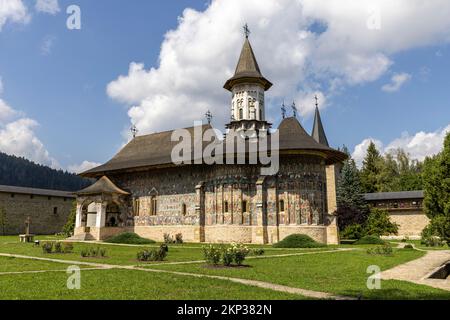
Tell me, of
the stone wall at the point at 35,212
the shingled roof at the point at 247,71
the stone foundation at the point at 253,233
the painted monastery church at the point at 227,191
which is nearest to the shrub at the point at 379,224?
the painted monastery church at the point at 227,191

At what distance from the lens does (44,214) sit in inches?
1998

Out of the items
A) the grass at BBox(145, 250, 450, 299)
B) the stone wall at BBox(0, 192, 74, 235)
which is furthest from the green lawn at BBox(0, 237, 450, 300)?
the stone wall at BBox(0, 192, 74, 235)

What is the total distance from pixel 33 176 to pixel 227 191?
115m

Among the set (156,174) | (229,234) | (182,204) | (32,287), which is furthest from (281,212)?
(32,287)

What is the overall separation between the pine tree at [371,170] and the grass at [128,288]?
168 feet

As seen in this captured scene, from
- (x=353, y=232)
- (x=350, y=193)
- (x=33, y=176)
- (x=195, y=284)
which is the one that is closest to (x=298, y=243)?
(x=353, y=232)

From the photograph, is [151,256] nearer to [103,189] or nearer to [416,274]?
[416,274]

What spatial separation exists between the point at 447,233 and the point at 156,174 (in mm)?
25136

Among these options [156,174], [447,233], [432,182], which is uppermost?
[156,174]

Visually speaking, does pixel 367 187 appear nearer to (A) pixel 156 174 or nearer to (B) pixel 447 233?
(A) pixel 156 174

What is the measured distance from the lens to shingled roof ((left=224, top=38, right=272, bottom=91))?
120 feet

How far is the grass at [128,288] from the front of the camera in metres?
8.58

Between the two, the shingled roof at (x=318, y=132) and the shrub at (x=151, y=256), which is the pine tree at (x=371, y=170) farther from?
the shrub at (x=151, y=256)

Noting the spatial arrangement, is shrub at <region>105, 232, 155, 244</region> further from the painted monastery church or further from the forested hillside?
the forested hillside
